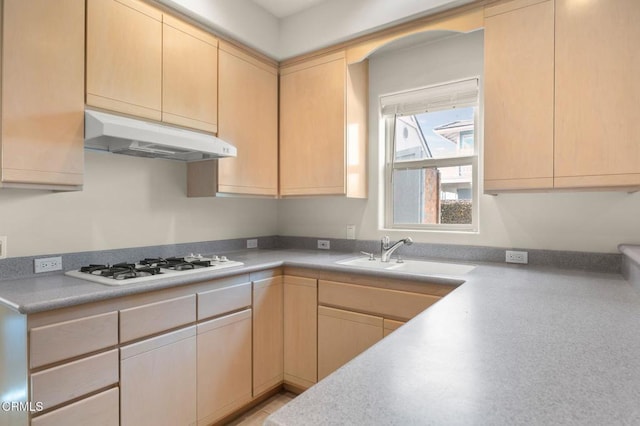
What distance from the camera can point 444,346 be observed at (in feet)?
2.91

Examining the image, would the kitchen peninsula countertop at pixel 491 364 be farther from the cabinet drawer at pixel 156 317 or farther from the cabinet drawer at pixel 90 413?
the cabinet drawer at pixel 90 413

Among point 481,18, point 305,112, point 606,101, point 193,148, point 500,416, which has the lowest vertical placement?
point 500,416

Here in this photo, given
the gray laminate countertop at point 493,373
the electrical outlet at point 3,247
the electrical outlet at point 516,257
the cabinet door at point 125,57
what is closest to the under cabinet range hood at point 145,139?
the cabinet door at point 125,57

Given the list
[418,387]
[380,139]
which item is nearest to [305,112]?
[380,139]

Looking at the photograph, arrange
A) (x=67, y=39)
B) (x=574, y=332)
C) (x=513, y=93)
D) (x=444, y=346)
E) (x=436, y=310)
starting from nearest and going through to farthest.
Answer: (x=444, y=346) → (x=574, y=332) → (x=436, y=310) → (x=67, y=39) → (x=513, y=93)

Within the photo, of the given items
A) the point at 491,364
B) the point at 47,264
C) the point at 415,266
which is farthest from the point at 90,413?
the point at 415,266

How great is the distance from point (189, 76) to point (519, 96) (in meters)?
1.94

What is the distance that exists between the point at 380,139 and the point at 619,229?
163 cm

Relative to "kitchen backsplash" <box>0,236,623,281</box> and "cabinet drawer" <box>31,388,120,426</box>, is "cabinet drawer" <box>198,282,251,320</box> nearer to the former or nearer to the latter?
"cabinet drawer" <box>31,388,120,426</box>

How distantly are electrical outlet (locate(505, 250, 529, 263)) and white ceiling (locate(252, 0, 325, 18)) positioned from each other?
7.35 feet

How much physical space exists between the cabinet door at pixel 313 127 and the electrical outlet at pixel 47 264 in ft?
5.10

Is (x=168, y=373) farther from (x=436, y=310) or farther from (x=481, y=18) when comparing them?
(x=481, y=18)

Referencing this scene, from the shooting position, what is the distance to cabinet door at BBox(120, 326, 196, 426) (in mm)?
1572

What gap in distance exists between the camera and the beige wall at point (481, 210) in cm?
198
